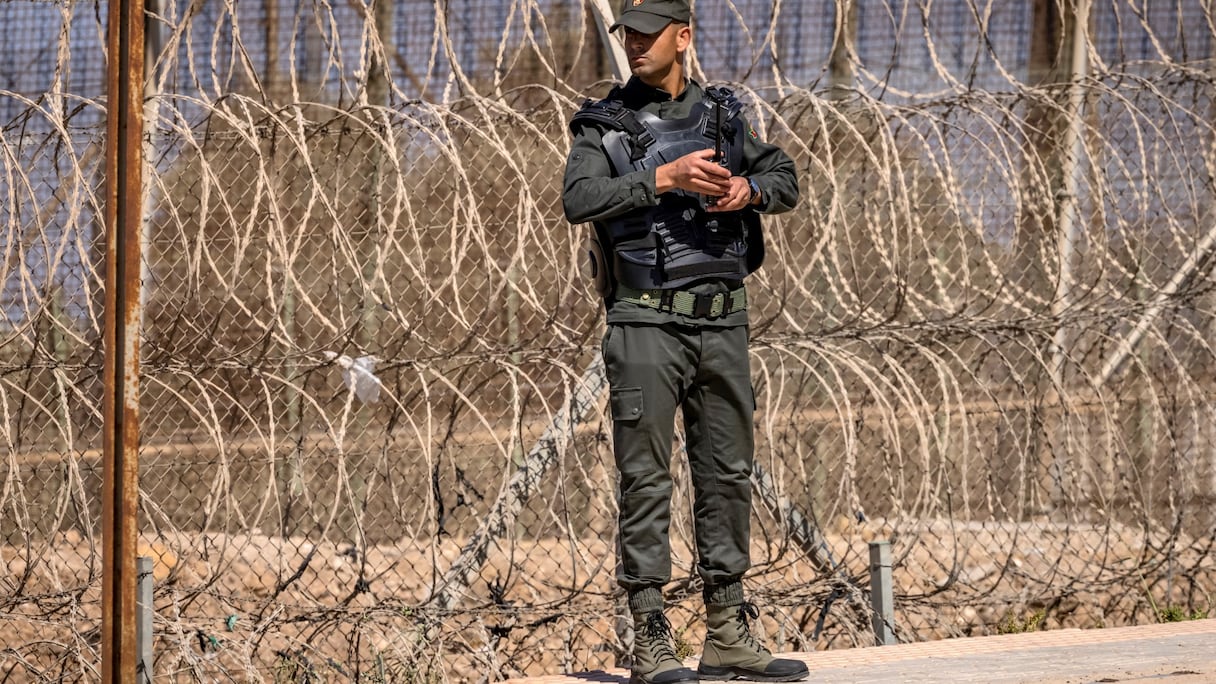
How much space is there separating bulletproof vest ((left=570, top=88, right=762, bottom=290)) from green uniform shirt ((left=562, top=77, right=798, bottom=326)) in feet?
0.13

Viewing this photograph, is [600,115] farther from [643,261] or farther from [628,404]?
[628,404]

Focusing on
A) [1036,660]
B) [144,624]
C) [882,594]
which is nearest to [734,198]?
[1036,660]

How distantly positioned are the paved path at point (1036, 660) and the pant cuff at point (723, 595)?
277mm

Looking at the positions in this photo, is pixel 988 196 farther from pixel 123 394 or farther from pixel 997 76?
pixel 123 394

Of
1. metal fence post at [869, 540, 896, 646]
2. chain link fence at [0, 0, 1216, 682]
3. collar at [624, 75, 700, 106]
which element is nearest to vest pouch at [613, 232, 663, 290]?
collar at [624, 75, 700, 106]

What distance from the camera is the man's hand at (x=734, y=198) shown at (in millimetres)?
3127

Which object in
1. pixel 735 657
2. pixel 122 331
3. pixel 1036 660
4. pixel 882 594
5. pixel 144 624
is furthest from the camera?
pixel 882 594

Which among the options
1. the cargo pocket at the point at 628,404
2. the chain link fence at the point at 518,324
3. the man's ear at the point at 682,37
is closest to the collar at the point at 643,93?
the man's ear at the point at 682,37

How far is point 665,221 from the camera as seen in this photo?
3.26 m

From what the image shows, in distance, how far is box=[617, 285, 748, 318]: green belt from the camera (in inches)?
127

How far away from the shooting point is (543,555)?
6.75 meters

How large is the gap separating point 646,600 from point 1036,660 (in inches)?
43.4

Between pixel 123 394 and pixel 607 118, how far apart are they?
1.26 m

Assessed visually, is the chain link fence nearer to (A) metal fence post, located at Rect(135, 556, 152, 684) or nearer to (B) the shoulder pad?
(A) metal fence post, located at Rect(135, 556, 152, 684)
